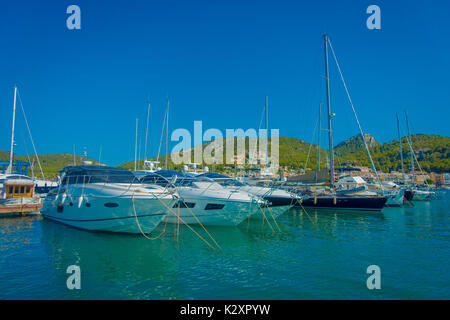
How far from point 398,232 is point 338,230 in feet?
12.4

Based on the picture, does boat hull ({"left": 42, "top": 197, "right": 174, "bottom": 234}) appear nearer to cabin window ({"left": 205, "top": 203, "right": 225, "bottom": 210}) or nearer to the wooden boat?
cabin window ({"left": 205, "top": 203, "right": 225, "bottom": 210})

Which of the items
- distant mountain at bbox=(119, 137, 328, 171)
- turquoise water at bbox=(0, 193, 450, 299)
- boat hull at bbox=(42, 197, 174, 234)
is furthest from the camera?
distant mountain at bbox=(119, 137, 328, 171)

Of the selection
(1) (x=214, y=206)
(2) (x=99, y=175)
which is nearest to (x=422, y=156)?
(1) (x=214, y=206)

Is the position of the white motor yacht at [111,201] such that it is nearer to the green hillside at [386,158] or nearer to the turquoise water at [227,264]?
the turquoise water at [227,264]

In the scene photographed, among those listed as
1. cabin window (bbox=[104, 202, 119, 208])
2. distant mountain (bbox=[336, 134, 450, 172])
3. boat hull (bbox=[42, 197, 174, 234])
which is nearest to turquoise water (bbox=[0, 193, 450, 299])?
boat hull (bbox=[42, 197, 174, 234])

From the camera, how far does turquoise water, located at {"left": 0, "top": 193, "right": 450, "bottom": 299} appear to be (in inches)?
334

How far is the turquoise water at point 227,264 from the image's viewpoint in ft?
27.8

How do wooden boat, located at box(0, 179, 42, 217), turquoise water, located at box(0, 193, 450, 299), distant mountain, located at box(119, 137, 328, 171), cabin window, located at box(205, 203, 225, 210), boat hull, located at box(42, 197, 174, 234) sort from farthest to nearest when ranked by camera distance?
1. distant mountain, located at box(119, 137, 328, 171)
2. wooden boat, located at box(0, 179, 42, 217)
3. cabin window, located at box(205, 203, 225, 210)
4. boat hull, located at box(42, 197, 174, 234)
5. turquoise water, located at box(0, 193, 450, 299)

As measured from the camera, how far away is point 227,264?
1105 cm

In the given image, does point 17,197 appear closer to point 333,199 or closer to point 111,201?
point 111,201

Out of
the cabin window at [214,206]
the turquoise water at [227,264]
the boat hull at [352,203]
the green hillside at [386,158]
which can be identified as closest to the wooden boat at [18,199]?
the turquoise water at [227,264]

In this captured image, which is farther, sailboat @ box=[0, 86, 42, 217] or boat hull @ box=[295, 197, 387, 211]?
boat hull @ box=[295, 197, 387, 211]
